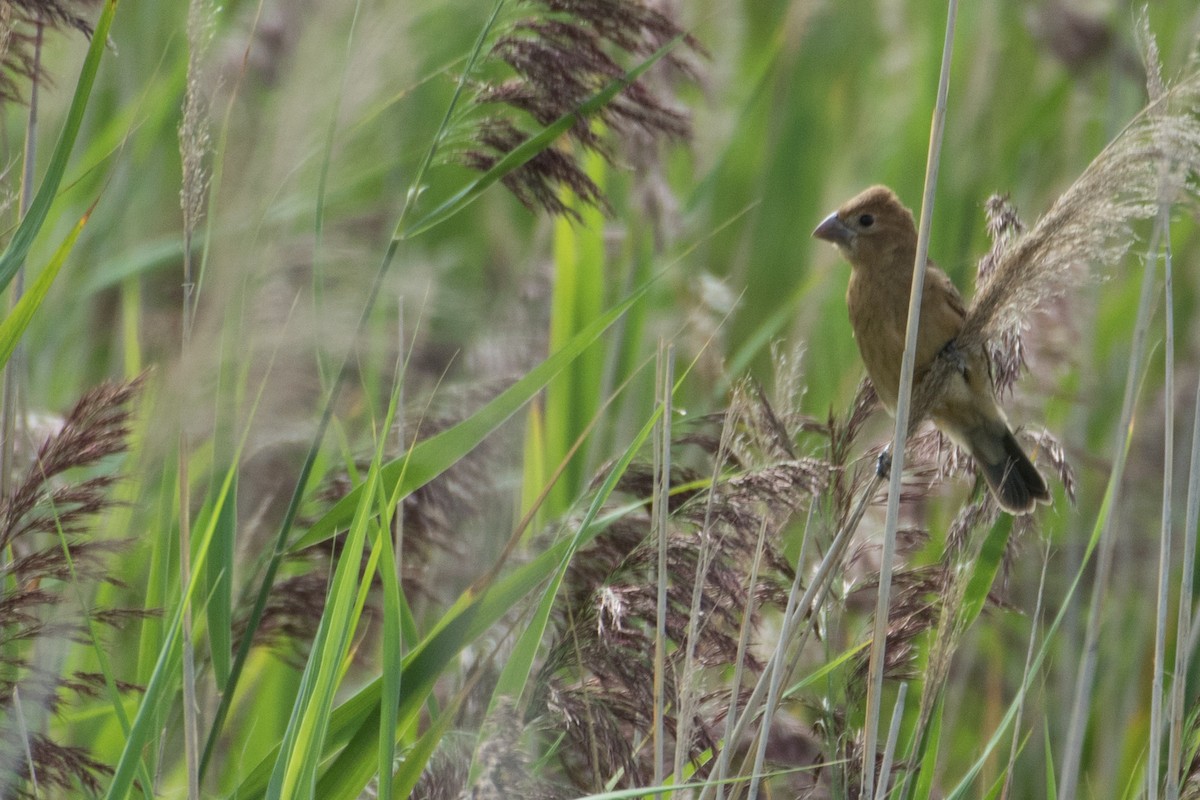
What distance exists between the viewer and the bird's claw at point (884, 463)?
1786 mm

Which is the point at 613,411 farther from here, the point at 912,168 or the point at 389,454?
the point at 912,168

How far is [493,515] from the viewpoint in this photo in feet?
8.52

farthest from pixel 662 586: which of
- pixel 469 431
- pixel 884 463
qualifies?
pixel 884 463

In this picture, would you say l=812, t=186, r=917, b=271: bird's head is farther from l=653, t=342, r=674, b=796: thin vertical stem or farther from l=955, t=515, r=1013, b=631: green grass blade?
l=653, t=342, r=674, b=796: thin vertical stem

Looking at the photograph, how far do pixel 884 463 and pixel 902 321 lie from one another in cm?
71

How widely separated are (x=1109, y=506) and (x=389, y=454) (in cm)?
122

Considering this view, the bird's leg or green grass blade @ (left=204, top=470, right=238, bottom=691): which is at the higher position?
the bird's leg

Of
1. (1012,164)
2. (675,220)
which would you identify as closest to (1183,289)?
(1012,164)

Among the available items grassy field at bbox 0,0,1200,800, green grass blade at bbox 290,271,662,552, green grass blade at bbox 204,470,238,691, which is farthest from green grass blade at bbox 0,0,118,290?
green grass blade at bbox 290,271,662,552

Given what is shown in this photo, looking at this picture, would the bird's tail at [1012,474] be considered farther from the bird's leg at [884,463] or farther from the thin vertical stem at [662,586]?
the thin vertical stem at [662,586]

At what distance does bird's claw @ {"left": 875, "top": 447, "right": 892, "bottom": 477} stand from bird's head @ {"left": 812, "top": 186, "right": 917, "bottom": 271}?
803 mm

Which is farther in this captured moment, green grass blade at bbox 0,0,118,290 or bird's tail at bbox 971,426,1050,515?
bird's tail at bbox 971,426,1050,515

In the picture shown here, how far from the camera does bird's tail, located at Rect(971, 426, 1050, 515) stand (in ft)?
6.81

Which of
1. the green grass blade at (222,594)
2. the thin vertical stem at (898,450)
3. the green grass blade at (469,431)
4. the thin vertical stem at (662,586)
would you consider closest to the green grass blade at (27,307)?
the green grass blade at (222,594)
